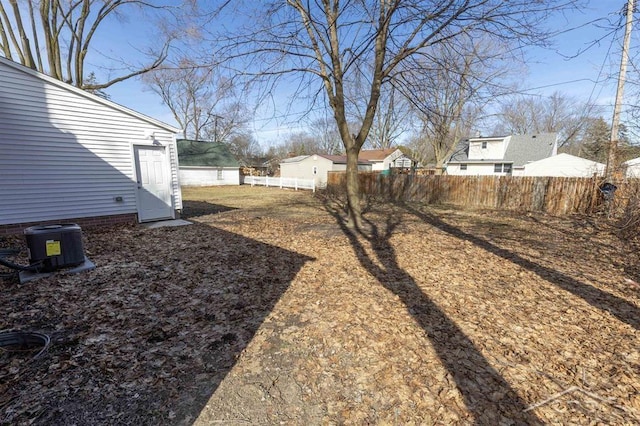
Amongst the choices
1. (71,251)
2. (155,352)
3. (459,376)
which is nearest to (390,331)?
(459,376)

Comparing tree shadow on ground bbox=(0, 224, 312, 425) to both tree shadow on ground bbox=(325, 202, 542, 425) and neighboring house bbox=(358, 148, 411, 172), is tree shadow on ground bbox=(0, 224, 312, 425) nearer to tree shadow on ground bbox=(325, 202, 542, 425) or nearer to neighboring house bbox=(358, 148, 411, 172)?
tree shadow on ground bbox=(325, 202, 542, 425)

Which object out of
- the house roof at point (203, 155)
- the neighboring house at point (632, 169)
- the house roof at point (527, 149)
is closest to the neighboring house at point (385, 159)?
the house roof at point (527, 149)

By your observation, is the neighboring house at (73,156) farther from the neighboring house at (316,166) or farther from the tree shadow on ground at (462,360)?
the neighboring house at (316,166)

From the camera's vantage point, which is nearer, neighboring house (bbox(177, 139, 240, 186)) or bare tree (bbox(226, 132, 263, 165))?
neighboring house (bbox(177, 139, 240, 186))

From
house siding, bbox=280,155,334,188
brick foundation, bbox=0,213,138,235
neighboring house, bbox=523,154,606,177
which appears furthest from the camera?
house siding, bbox=280,155,334,188

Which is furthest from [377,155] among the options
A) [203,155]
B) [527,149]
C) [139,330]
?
[139,330]

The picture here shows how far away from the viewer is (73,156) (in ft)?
22.1

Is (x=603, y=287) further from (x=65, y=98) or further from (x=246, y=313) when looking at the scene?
(x=65, y=98)

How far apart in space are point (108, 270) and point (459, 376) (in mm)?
4938

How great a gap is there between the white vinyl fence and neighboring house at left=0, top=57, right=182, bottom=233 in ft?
45.2

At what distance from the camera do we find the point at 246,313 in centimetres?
337

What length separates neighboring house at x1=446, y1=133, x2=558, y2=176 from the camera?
25844mm

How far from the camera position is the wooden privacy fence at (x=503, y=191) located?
9.84m

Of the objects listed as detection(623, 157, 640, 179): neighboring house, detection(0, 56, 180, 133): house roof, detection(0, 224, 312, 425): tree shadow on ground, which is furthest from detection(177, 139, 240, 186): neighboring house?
detection(623, 157, 640, 179): neighboring house
